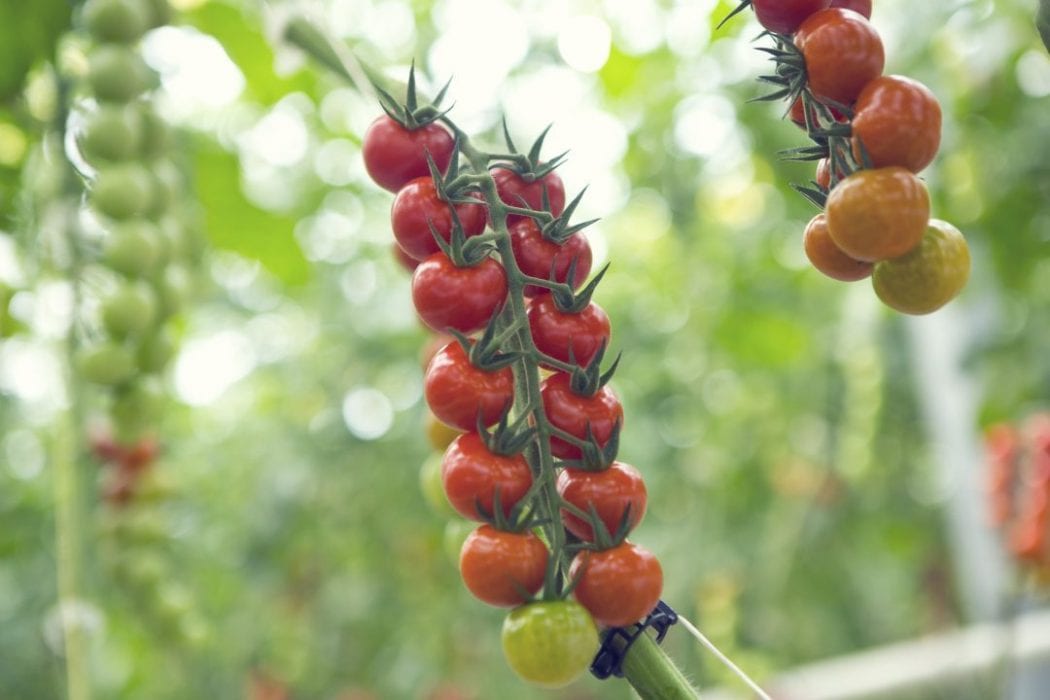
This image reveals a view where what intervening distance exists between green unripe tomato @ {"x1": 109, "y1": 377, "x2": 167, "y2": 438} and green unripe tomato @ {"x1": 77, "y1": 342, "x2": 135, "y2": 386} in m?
0.05

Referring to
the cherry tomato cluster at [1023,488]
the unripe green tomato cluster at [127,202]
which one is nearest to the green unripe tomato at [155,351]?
the unripe green tomato cluster at [127,202]

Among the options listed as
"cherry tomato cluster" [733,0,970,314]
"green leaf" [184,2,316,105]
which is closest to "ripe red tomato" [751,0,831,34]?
"cherry tomato cluster" [733,0,970,314]

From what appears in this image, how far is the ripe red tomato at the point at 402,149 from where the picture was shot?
489 mm

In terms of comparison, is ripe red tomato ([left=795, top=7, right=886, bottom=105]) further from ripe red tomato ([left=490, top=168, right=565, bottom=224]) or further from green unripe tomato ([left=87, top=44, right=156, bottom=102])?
green unripe tomato ([left=87, top=44, right=156, bottom=102])

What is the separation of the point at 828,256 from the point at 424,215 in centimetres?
17

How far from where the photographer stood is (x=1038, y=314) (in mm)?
1984

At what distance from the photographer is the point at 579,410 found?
427mm

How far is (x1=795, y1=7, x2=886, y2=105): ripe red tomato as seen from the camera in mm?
416

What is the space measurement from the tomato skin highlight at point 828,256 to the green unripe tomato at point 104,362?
1.93ft

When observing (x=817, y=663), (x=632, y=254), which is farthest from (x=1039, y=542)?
(x=817, y=663)

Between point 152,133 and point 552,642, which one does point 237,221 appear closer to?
point 152,133

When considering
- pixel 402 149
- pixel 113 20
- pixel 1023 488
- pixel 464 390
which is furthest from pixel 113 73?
pixel 1023 488

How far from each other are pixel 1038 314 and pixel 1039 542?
580mm

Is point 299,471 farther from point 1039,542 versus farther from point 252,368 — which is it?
point 1039,542
